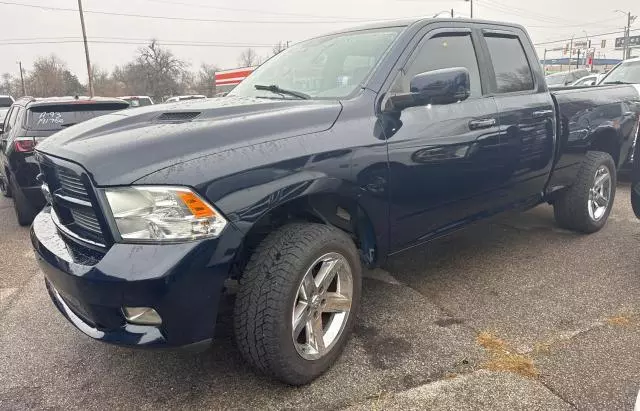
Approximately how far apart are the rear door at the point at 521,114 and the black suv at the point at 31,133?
4.67m

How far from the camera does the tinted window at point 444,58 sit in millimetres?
3017

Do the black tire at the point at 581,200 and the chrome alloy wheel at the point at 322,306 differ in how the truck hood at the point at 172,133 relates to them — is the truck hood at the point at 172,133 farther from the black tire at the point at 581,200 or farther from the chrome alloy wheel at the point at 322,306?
the black tire at the point at 581,200

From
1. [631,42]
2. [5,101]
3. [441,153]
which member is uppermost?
[631,42]

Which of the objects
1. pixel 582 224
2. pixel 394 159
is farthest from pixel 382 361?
pixel 582 224

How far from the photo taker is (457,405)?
2277mm

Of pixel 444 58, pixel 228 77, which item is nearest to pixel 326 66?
pixel 444 58

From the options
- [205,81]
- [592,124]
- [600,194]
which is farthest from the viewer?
[205,81]

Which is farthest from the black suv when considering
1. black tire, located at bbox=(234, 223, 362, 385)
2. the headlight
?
black tire, located at bbox=(234, 223, 362, 385)

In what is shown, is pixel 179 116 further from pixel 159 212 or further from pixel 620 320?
pixel 620 320

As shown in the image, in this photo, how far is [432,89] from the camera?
2750 millimetres

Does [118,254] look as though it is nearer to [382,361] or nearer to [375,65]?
[382,361]

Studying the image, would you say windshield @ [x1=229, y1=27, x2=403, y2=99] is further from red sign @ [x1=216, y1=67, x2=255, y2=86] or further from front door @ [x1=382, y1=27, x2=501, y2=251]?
red sign @ [x1=216, y1=67, x2=255, y2=86]

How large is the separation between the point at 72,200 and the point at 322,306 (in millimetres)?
1306

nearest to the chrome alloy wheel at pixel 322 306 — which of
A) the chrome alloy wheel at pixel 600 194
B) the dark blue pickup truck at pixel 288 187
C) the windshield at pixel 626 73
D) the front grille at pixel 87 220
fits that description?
the dark blue pickup truck at pixel 288 187
